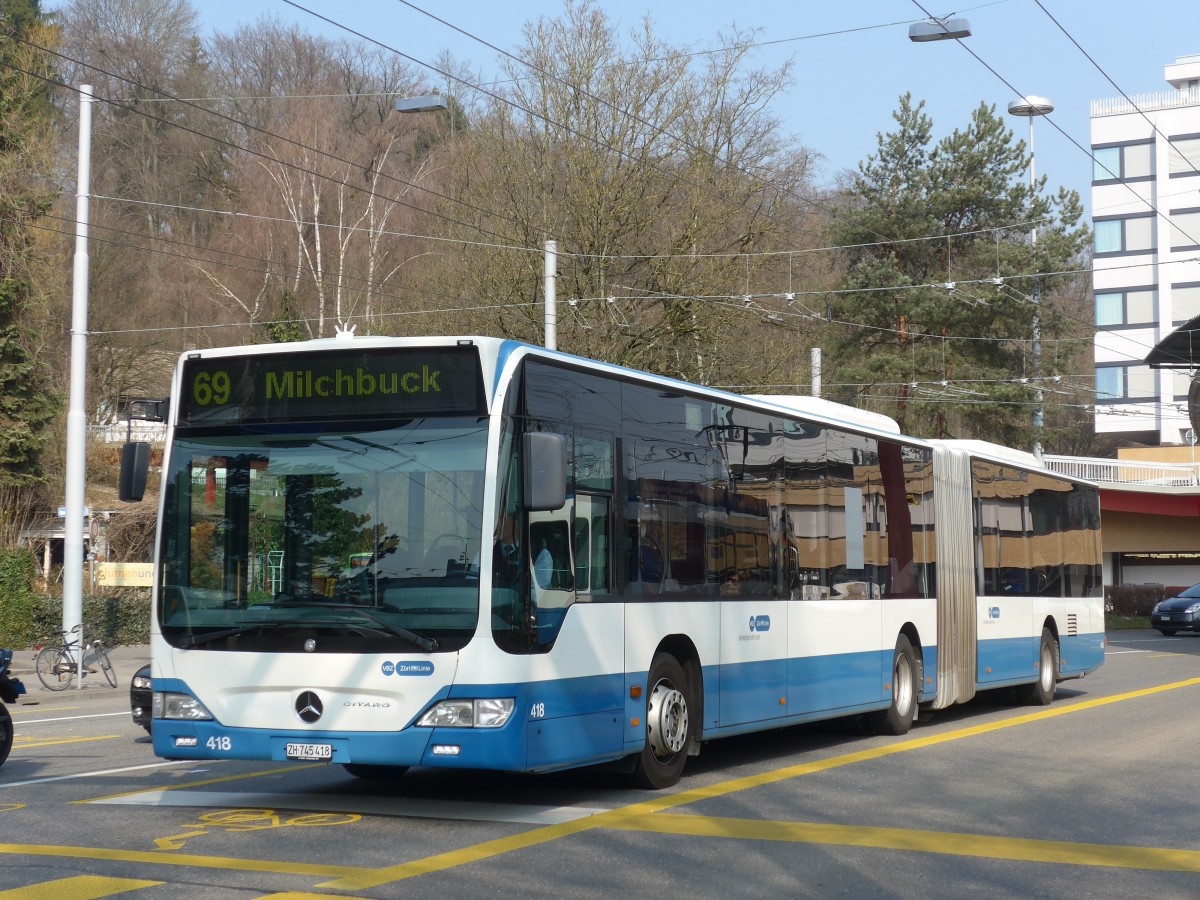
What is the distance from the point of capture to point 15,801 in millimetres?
10602

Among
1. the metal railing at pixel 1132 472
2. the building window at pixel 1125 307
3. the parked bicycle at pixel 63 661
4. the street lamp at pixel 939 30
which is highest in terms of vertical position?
the building window at pixel 1125 307

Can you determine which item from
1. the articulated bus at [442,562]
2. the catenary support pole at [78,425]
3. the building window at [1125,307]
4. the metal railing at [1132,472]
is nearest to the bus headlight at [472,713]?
the articulated bus at [442,562]

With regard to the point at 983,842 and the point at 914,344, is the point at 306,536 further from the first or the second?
the point at 914,344

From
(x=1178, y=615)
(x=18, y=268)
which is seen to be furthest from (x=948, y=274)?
(x=18, y=268)

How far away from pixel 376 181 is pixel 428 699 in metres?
47.6

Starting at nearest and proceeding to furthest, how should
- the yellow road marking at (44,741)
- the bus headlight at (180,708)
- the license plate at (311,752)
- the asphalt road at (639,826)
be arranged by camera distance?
1. the asphalt road at (639,826)
2. the license plate at (311,752)
3. the bus headlight at (180,708)
4. the yellow road marking at (44,741)

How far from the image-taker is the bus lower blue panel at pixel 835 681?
43.9 feet

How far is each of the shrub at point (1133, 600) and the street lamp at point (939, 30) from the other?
40.1 m

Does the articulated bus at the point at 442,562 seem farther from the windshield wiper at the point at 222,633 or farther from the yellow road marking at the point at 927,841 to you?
the yellow road marking at the point at 927,841

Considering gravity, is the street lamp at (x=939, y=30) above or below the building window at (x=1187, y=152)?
below

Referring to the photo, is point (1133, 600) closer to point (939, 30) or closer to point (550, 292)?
point (550, 292)

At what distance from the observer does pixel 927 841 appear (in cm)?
893

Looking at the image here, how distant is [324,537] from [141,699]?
Answer: 16.3ft

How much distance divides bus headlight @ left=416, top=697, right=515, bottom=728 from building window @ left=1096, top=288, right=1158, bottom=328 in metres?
88.3
